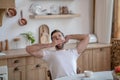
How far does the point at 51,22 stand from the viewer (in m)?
4.28

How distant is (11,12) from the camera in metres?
3.90

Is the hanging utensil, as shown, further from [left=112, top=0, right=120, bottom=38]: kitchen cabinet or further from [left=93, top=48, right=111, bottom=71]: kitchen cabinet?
[left=112, top=0, right=120, bottom=38]: kitchen cabinet

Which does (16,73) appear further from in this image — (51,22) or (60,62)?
(51,22)

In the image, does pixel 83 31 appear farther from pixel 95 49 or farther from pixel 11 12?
pixel 11 12

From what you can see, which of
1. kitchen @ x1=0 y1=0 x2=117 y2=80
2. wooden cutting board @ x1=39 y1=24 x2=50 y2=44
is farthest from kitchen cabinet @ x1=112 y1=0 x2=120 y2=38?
wooden cutting board @ x1=39 y1=24 x2=50 y2=44

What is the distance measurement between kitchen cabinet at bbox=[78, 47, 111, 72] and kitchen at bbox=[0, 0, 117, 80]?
26 mm

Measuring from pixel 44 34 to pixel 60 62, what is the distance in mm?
1545

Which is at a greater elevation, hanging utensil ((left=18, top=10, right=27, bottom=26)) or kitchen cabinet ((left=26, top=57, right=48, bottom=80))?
hanging utensil ((left=18, top=10, right=27, bottom=26))

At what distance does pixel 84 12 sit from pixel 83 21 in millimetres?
177

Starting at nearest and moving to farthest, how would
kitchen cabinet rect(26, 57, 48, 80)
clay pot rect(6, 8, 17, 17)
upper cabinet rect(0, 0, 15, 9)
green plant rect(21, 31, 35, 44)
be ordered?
1. upper cabinet rect(0, 0, 15, 9)
2. kitchen cabinet rect(26, 57, 48, 80)
3. clay pot rect(6, 8, 17, 17)
4. green plant rect(21, 31, 35, 44)

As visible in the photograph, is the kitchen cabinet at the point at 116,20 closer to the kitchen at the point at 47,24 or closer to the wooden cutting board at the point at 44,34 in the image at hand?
the kitchen at the point at 47,24

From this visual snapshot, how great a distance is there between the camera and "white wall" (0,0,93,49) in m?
3.95

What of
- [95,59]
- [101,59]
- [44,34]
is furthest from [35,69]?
[101,59]

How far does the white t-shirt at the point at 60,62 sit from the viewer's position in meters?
2.70
